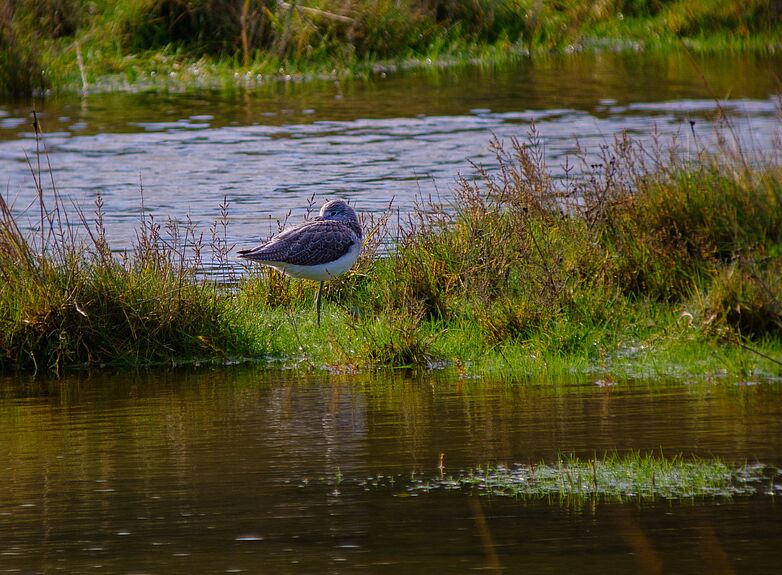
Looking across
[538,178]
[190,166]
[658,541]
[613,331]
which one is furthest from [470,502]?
[190,166]

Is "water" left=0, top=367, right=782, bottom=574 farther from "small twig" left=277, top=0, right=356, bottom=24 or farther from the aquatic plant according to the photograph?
"small twig" left=277, top=0, right=356, bottom=24

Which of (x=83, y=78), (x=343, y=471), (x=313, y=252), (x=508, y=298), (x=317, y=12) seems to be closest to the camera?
(x=343, y=471)

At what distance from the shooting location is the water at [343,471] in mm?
5648

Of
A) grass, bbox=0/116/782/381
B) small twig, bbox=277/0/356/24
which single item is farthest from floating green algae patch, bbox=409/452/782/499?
small twig, bbox=277/0/356/24

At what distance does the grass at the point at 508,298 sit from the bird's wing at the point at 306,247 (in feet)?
1.42

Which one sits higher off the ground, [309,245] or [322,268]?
[309,245]

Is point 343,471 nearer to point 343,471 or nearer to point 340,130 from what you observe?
point 343,471

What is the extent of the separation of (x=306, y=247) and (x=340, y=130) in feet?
34.7

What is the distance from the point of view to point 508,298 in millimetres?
9570

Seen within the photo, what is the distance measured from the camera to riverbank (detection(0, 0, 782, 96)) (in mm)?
24531

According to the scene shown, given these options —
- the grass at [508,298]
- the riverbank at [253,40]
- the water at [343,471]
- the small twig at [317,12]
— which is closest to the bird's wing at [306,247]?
the grass at [508,298]

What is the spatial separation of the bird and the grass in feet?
1.17

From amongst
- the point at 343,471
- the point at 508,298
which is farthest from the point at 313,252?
the point at 343,471

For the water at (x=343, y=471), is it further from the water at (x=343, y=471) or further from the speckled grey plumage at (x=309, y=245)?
the speckled grey plumage at (x=309, y=245)
